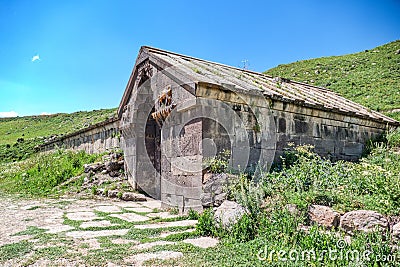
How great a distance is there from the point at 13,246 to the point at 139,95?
18.0ft

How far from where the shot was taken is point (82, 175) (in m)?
9.84

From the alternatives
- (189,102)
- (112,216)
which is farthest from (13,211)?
(189,102)

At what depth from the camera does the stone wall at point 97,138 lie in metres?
10.9

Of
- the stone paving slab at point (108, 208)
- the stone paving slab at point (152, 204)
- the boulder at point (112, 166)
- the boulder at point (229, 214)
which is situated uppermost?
the boulder at point (112, 166)

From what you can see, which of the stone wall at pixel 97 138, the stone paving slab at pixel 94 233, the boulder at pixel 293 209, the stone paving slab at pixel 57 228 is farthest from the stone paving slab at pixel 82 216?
the stone wall at pixel 97 138

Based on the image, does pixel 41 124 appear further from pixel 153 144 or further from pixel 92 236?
pixel 92 236

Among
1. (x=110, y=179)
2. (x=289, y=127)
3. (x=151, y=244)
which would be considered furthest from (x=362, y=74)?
(x=151, y=244)

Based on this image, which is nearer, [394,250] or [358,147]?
[394,250]

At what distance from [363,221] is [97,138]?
1059cm

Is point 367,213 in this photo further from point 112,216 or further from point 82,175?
point 82,175

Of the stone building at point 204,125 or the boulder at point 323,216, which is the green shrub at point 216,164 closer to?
the stone building at point 204,125

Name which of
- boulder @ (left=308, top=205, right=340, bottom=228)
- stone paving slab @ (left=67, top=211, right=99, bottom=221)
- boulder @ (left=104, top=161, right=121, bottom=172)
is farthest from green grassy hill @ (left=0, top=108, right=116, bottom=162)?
boulder @ (left=308, top=205, right=340, bottom=228)

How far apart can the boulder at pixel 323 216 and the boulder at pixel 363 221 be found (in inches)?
3.6

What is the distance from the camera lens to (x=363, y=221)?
11.0ft
